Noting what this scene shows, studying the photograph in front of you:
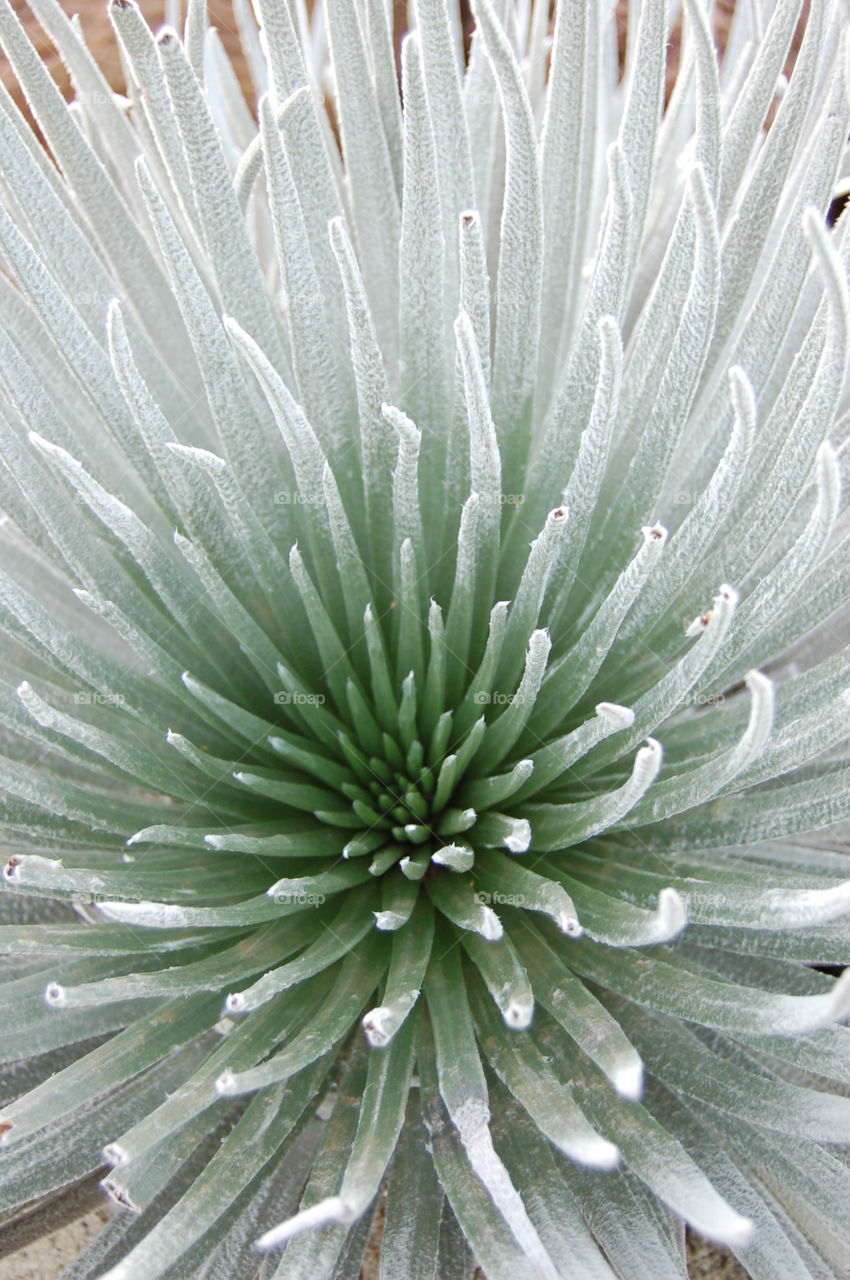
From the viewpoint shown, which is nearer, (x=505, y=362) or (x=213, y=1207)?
(x=213, y=1207)

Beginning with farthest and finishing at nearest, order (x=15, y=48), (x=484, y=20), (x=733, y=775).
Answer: (x=15, y=48)
(x=484, y=20)
(x=733, y=775)

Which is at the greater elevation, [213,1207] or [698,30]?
[698,30]

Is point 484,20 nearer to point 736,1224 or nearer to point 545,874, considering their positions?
point 545,874

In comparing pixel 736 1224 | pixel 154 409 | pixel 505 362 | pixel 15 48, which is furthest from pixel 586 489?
pixel 15 48

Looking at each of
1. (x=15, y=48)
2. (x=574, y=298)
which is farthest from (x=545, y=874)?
(x=15, y=48)

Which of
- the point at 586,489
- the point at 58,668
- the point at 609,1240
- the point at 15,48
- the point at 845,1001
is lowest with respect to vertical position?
the point at 609,1240

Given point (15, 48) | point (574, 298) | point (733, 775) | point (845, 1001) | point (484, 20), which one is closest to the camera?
point (845, 1001)

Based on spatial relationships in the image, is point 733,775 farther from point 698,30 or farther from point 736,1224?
point 698,30
